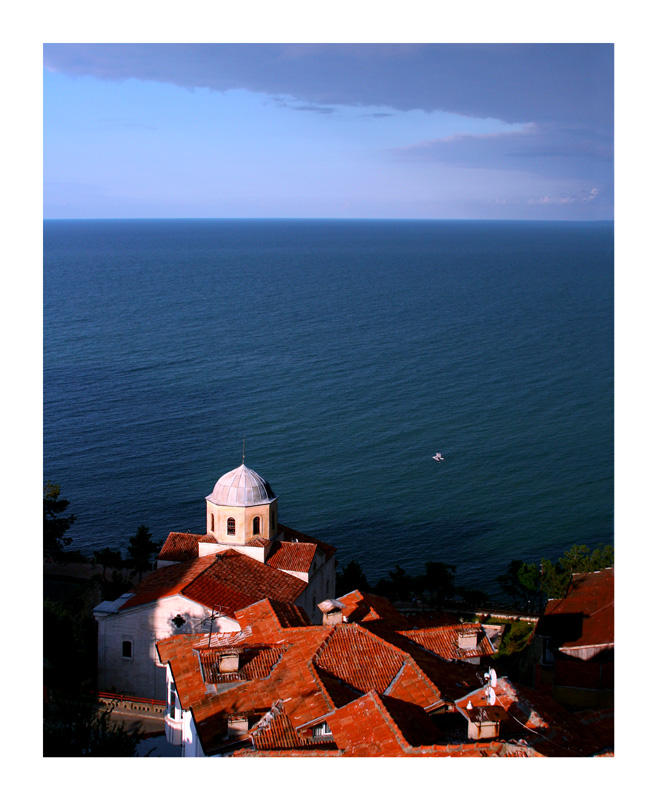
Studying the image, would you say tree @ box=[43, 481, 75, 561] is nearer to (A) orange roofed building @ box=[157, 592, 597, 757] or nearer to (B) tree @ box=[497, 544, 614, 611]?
(A) orange roofed building @ box=[157, 592, 597, 757]

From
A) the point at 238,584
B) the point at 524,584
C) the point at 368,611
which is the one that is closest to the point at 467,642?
the point at 368,611

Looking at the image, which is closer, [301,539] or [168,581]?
[168,581]

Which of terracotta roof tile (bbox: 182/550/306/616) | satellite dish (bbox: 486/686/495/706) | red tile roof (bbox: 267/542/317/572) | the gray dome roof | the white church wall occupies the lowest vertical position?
the white church wall

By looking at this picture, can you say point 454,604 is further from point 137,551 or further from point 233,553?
point 137,551

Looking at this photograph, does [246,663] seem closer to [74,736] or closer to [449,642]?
[74,736]

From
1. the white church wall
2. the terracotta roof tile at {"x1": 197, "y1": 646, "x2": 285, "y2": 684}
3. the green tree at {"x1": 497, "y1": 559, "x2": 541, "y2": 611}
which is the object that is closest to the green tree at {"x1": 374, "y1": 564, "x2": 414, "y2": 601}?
the green tree at {"x1": 497, "y1": 559, "x2": 541, "y2": 611}

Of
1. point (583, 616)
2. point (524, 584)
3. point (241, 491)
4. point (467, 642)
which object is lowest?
point (524, 584)

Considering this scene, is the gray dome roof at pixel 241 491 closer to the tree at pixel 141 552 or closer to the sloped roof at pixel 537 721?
the tree at pixel 141 552

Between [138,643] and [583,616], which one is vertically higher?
[583,616]
